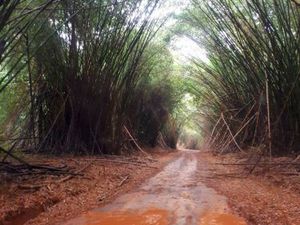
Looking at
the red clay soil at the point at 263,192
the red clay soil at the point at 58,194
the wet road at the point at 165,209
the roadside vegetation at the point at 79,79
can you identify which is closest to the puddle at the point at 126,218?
the wet road at the point at 165,209

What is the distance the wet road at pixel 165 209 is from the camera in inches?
98.0

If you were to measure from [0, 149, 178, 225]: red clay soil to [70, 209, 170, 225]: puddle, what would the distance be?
0.46 feet

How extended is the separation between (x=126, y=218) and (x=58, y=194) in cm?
79

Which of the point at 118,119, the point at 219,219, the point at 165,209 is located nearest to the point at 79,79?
the point at 118,119

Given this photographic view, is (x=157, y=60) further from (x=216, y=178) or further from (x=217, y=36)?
(x=216, y=178)

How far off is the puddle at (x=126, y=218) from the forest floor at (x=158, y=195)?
7 centimetres

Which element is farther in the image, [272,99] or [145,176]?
[272,99]

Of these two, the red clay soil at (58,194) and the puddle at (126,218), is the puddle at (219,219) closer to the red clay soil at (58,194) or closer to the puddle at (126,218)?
the puddle at (126,218)

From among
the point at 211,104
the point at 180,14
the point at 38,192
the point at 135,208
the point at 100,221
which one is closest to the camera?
the point at 100,221

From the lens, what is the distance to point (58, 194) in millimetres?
3148

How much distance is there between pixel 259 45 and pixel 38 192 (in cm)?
353

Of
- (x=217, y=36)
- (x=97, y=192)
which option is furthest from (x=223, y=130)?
(x=97, y=192)

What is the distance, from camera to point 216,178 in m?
4.47

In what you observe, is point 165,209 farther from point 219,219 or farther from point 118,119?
point 118,119
